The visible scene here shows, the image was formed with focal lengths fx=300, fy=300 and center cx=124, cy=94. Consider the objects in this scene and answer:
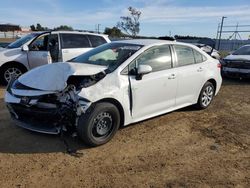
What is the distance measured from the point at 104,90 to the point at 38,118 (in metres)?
1.08

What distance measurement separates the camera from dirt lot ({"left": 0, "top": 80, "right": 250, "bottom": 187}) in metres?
3.70

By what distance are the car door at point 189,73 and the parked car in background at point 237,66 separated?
5.42 m

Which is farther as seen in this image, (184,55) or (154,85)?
(184,55)

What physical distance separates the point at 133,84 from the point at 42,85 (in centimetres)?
145

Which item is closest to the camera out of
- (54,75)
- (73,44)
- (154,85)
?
(54,75)

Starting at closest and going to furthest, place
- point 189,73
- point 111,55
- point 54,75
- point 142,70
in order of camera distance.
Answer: point 54,75
point 142,70
point 111,55
point 189,73

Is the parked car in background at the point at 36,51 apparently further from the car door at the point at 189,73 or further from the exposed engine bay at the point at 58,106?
the exposed engine bay at the point at 58,106

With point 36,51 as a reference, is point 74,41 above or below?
above

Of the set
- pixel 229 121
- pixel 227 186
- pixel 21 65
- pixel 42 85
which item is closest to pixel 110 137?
pixel 42 85

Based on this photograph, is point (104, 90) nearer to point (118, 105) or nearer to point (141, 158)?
point (118, 105)

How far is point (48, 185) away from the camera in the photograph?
3.53 m

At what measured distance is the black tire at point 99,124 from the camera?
4320mm

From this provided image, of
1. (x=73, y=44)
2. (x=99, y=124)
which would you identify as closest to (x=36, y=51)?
(x=73, y=44)

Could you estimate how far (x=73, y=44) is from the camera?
31.8ft
